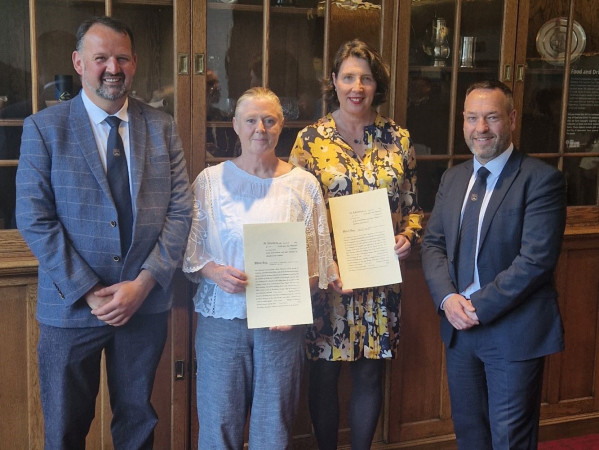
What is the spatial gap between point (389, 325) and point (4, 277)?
4.20 feet

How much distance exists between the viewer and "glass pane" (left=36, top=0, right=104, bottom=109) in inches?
88.0

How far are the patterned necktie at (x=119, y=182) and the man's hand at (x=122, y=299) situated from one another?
0.09m

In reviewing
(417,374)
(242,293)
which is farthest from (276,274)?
(417,374)

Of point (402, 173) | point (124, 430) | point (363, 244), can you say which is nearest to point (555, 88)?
point (402, 173)

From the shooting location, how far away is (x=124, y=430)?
204 centimetres

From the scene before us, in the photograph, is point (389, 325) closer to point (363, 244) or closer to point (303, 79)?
point (363, 244)

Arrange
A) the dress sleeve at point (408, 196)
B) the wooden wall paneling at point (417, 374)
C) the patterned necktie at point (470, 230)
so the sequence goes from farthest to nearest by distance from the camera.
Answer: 1. the wooden wall paneling at point (417, 374)
2. the dress sleeve at point (408, 196)
3. the patterned necktie at point (470, 230)

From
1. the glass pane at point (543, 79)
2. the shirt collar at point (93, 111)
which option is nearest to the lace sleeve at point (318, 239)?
the shirt collar at point (93, 111)

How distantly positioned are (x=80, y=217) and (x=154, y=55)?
2.52 ft

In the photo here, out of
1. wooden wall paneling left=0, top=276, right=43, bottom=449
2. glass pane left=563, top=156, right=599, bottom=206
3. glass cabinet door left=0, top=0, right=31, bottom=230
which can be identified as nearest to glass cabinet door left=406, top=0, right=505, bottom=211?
glass pane left=563, top=156, right=599, bottom=206

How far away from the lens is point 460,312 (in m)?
2.07

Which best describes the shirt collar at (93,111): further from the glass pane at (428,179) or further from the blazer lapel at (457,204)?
the glass pane at (428,179)

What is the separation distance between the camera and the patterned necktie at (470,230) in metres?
2.07

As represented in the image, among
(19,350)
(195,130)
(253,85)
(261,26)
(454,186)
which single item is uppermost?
(261,26)
